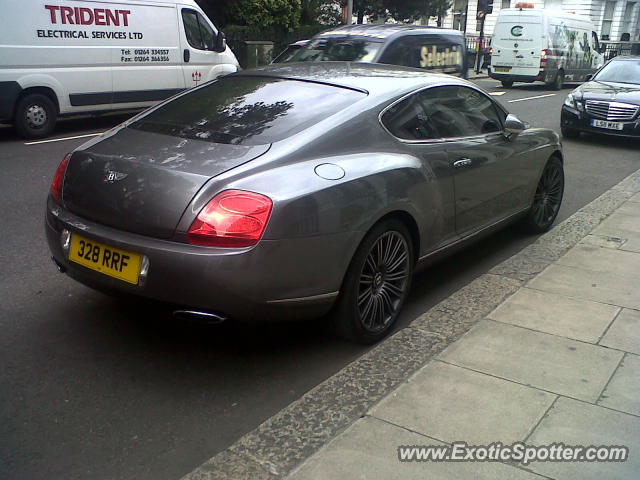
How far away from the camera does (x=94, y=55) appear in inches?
454

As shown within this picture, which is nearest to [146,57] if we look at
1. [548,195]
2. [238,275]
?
[548,195]

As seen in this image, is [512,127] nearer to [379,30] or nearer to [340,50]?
[340,50]

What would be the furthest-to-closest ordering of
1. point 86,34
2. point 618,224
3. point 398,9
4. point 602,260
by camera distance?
point 398,9 → point 86,34 → point 618,224 → point 602,260

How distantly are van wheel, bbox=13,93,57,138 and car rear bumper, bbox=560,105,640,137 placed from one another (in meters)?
8.63

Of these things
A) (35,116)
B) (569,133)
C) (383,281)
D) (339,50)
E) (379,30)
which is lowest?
(569,133)

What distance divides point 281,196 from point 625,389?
191 cm

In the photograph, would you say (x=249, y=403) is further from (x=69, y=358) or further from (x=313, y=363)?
(x=69, y=358)

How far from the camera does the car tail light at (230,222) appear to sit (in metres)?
3.23

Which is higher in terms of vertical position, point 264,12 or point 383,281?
point 264,12

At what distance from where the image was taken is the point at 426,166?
4258 mm

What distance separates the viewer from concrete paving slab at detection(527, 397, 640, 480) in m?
2.82

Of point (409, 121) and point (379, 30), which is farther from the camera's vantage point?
point (379, 30)

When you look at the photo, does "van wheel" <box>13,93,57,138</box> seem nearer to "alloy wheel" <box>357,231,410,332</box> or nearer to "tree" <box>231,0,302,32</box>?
"alloy wheel" <box>357,231,410,332</box>

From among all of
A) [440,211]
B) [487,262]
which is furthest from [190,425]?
[487,262]
